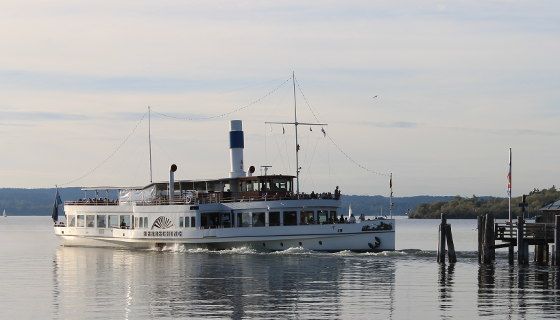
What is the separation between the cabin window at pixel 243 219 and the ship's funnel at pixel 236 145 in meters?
5.28

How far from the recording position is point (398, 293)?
42.5 metres

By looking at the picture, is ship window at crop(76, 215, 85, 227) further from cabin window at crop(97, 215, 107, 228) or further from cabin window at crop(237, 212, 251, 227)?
cabin window at crop(237, 212, 251, 227)

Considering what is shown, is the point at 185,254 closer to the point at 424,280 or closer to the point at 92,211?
the point at 92,211

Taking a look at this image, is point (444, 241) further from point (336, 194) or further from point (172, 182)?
point (172, 182)

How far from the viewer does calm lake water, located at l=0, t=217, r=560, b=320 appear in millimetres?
36219

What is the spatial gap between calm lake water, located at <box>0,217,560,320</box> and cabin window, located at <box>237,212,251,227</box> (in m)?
2.74

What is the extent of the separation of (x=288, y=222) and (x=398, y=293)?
84.0 feet

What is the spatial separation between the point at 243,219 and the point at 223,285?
2424cm

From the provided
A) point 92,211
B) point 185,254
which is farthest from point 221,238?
point 92,211

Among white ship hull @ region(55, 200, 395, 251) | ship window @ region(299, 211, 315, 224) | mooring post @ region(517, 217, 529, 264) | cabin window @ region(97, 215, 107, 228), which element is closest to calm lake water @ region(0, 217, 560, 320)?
mooring post @ region(517, 217, 529, 264)

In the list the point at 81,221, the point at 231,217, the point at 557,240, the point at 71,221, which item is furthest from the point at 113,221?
the point at 557,240

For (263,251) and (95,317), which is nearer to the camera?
(95,317)

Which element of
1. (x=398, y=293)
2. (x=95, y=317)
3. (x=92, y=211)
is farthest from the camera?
(x=92, y=211)

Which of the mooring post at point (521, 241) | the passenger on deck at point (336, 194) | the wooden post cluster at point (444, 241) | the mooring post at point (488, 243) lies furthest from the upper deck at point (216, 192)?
the mooring post at point (521, 241)
